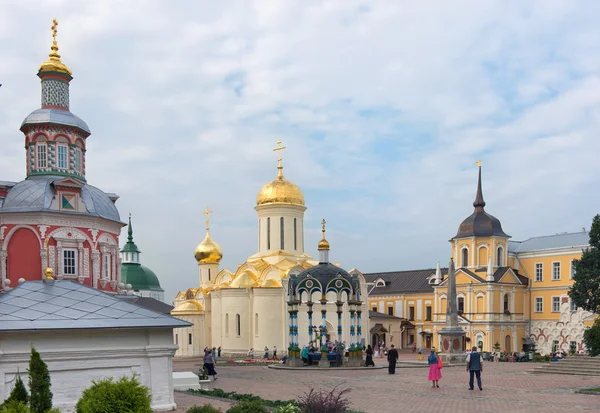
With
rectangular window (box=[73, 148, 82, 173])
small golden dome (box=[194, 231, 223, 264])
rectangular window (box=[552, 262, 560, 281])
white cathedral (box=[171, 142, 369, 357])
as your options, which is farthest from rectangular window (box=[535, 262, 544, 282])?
rectangular window (box=[73, 148, 82, 173])

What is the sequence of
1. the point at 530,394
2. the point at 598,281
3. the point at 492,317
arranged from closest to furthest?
the point at 530,394
the point at 598,281
the point at 492,317

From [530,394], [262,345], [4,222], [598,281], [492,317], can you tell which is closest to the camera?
[530,394]

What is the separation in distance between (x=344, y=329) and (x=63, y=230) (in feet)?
74.6

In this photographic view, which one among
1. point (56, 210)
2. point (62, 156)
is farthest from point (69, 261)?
point (62, 156)

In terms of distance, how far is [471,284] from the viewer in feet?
173

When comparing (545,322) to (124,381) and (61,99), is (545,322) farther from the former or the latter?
(124,381)

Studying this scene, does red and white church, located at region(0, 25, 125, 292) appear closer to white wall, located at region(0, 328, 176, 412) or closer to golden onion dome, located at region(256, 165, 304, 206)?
white wall, located at region(0, 328, 176, 412)

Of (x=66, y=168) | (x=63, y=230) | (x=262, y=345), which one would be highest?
(x=66, y=168)

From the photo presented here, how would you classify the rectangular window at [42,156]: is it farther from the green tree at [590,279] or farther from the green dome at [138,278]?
the green dome at [138,278]

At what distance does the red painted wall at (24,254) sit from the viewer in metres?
27.4

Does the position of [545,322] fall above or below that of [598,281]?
below

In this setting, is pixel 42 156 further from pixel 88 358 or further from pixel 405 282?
pixel 405 282

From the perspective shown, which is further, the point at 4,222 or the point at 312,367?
the point at 312,367

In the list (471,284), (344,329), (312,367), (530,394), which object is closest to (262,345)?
(344,329)
